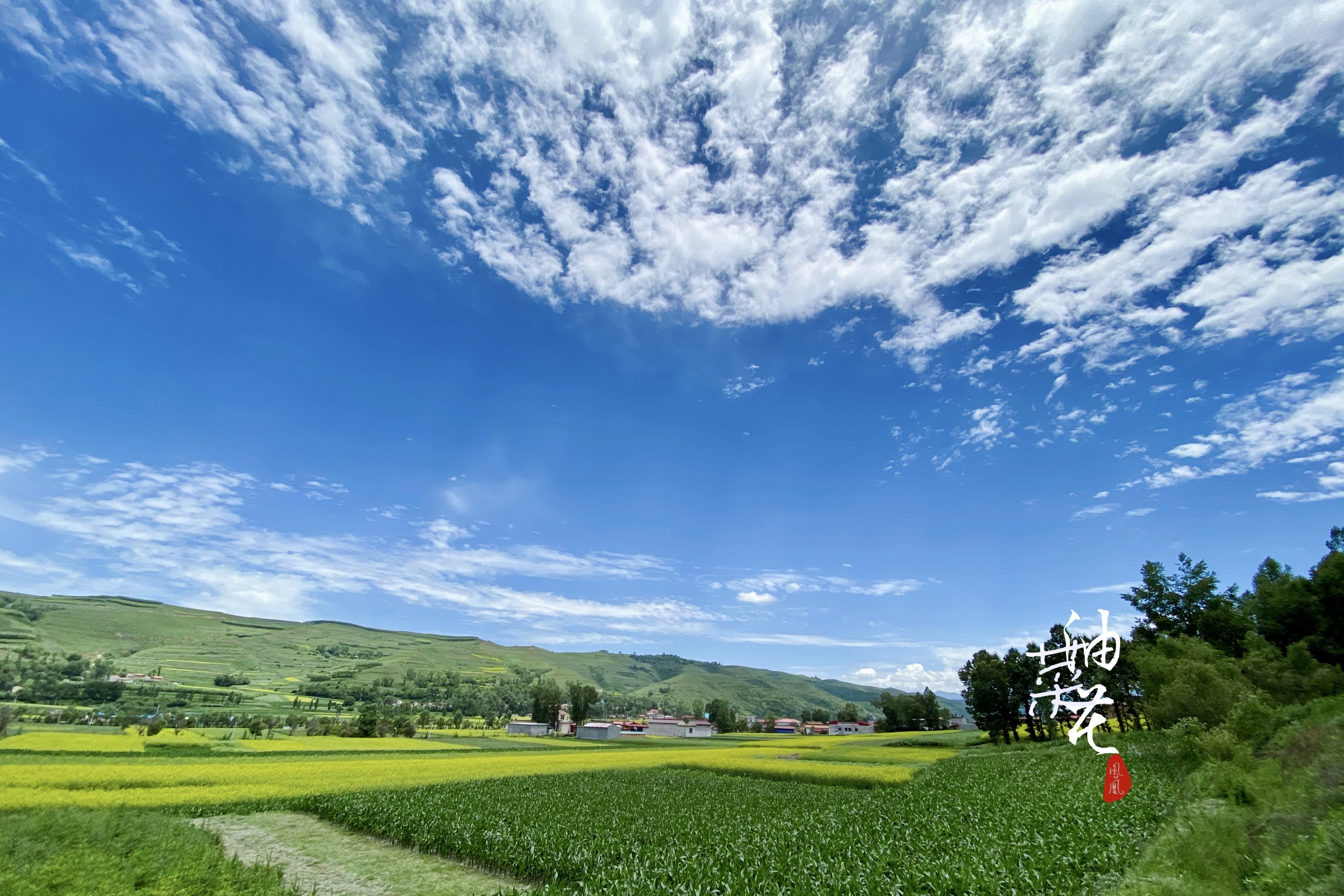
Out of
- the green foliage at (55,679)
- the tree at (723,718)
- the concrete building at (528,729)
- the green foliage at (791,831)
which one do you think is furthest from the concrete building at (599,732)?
the green foliage at (55,679)

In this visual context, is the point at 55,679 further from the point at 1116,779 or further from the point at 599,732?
the point at 1116,779

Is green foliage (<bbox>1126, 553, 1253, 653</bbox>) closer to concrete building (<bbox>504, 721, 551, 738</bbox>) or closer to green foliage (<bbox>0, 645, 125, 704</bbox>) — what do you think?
concrete building (<bbox>504, 721, 551, 738</bbox>)

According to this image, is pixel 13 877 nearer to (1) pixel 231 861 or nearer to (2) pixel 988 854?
(1) pixel 231 861

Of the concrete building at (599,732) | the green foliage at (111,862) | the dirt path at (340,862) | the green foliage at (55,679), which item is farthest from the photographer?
the concrete building at (599,732)

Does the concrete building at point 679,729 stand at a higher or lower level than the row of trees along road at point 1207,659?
lower

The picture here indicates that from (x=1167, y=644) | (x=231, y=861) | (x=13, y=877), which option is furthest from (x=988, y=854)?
(x=1167, y=644)

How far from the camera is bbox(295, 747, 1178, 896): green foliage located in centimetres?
1486

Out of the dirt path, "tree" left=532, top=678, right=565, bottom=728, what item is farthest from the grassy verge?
"tree" left=532, top=678, right=565, bottom=728

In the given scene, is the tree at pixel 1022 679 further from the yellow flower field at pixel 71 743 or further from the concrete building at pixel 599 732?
the yellow flower field at pixel 71 743

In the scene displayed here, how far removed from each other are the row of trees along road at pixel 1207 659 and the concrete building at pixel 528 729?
76723 mm

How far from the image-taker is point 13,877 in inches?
544

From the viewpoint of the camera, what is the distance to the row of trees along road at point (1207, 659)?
4097 centimetres

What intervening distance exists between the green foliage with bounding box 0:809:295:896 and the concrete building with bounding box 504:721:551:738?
9707 centimetres

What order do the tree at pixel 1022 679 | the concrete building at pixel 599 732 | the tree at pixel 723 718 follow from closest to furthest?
the tree at pixel 1022 679 → the concrete building at pixel 599 732 → the tree at pixel 723 718
